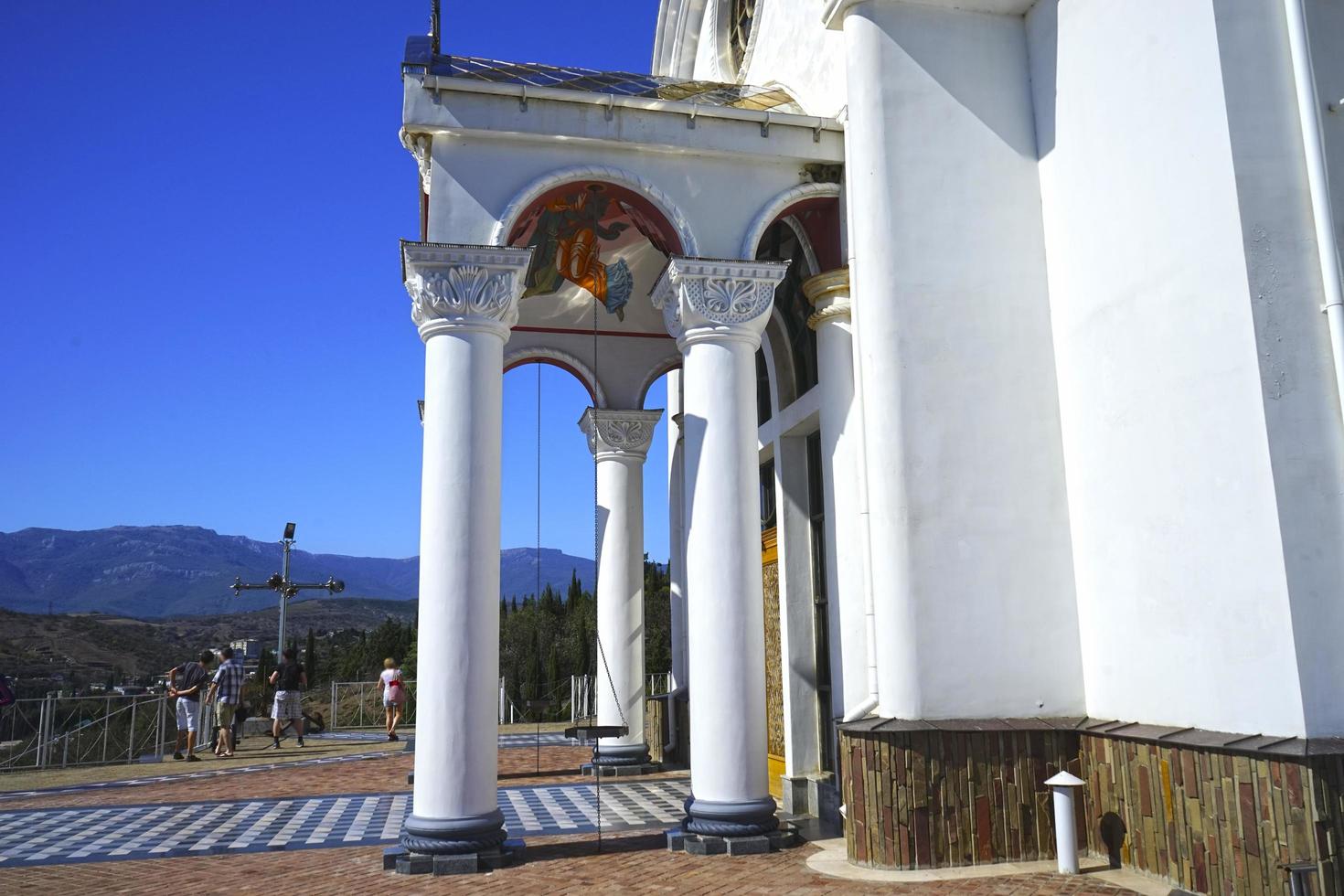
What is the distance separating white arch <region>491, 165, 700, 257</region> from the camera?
8125 millimetres

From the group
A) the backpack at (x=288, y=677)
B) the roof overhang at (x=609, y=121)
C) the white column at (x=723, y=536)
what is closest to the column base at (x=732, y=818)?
the white column at (x=723, y=536)

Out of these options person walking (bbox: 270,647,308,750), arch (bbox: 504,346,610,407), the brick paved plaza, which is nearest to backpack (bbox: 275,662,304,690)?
person walking (bbox: 270,647,308,750)

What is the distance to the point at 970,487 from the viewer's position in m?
7.56

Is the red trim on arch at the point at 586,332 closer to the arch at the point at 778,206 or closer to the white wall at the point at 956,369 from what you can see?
the arch at the point at 778,206

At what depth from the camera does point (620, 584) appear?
12.4 m

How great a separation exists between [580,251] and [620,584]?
3955 millimetres

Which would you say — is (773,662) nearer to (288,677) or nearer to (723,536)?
(723,536)

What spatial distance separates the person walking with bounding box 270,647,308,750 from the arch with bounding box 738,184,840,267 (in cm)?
1078

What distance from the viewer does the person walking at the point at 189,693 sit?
46.5ft

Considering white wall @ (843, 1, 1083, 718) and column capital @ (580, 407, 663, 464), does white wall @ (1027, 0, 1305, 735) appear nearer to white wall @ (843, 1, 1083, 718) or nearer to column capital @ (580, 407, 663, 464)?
white wall @ (843, 1, 1083, 718)

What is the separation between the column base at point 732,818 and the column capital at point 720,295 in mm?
3494

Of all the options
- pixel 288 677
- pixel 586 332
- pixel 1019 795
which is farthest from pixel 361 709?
pixel 1019 795

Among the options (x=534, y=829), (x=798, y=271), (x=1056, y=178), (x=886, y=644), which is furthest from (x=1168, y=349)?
(x=534, y=829)

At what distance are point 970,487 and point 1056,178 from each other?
244 cm
